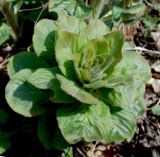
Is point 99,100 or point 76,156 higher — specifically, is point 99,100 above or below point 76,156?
above

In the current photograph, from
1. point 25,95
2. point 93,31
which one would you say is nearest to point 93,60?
point 93,31

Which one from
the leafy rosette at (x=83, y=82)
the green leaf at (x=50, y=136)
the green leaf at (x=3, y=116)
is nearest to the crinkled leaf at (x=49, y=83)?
the leafy rosette at (x=83, y=82)

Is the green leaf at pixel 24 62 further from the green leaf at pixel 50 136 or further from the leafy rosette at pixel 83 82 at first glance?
the green leaf at pixel 50 136

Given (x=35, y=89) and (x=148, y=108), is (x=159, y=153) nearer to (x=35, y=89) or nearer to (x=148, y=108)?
(x=148, y=108)

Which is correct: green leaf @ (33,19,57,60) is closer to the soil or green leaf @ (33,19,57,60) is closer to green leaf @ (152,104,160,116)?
the soil

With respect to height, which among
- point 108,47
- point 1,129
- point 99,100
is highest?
point 108,47

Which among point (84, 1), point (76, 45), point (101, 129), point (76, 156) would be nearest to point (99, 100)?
point (101, 129)

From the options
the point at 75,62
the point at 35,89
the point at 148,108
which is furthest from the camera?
the point at 148,108
